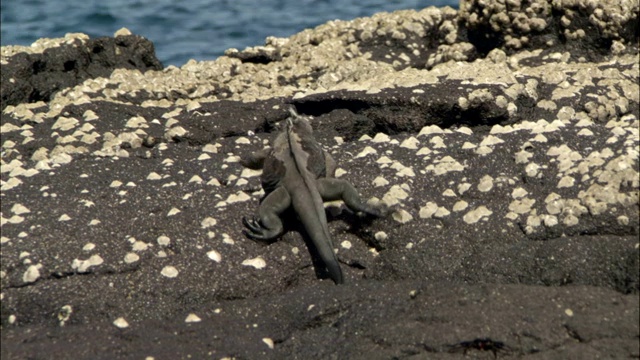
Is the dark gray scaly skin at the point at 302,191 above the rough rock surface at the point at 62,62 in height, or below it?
above

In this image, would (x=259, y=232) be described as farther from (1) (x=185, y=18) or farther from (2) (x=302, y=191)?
(1) (x=185, y=18)

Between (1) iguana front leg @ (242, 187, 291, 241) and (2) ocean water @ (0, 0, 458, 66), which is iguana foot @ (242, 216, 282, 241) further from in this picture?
(2) ocean water @ (0, 0, 458, 66)

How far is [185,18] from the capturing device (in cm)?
1823


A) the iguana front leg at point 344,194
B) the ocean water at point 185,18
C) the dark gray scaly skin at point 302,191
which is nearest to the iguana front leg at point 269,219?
the dark gray scaly skin at point 302,191

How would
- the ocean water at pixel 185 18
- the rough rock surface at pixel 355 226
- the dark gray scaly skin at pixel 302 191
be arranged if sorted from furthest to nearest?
the ocean water at pixel 185 18 → the dark gray scaly skin at pixel 302 191 → the rough rock surface at pixel 355 226

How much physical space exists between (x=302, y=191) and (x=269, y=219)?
22 centimetres

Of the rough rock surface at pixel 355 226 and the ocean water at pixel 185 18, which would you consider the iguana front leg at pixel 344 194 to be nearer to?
the rough rock surface at pixel 355 226

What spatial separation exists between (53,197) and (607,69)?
333 cm

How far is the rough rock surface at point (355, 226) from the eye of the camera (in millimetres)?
4633

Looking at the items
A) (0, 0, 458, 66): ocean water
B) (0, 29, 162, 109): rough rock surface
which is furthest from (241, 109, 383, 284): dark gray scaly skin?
(0, 0, 458, 66): ocean water

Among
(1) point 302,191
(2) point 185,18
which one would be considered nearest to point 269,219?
(1) point 302,191

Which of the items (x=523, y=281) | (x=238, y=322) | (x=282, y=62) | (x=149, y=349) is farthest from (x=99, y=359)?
(x=282, y=62)

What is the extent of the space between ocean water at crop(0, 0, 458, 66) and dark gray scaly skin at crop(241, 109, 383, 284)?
→ 32.6 ft

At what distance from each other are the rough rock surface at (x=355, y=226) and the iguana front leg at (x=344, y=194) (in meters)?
0.07
